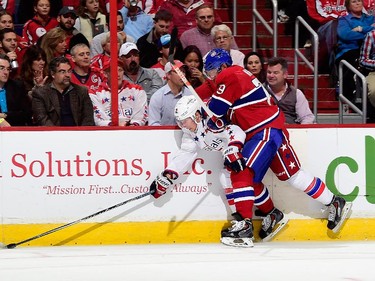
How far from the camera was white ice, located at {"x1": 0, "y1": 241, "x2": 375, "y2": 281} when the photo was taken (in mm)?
7707

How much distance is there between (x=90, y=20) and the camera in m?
10.6

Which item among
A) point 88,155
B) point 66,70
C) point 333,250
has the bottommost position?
point 333,250

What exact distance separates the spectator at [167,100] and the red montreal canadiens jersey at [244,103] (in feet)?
1.90

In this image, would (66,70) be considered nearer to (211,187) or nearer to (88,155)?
(88,155)

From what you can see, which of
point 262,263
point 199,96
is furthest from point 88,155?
point 262,263

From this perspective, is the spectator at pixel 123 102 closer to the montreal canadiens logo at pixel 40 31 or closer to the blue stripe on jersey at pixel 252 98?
the blue stripe on jersey at pixel 252 98

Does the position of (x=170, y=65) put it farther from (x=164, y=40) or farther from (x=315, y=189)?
(x=315, y=189)

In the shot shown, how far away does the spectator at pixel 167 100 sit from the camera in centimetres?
941

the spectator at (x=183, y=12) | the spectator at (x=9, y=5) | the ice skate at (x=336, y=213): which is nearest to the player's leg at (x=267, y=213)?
the ice skate at (x=336, y=213)

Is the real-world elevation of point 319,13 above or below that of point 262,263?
above

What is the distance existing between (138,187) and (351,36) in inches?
114

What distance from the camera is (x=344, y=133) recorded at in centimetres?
930

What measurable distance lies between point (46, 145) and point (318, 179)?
2067mm

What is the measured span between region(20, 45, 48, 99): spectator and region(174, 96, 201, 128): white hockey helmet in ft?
4.09
